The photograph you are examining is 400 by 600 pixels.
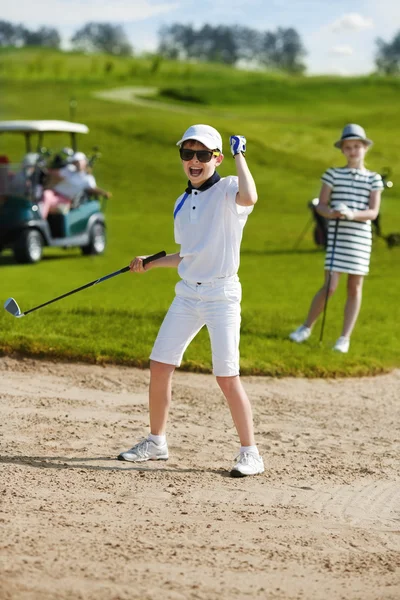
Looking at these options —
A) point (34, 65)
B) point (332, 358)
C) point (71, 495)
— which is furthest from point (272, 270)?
point (34, 65)

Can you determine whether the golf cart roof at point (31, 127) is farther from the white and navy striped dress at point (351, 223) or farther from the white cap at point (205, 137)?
the white cap at point (205, 137)

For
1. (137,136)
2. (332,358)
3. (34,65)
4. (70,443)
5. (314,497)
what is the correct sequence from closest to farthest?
(314,497) < (70,443) < (332,358) < (137,136) < (34,65)

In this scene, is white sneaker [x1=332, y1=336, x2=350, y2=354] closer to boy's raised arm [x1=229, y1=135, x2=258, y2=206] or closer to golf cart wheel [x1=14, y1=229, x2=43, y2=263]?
boy's raised arm [x1=229, y1=135, x2=258, y2=206]

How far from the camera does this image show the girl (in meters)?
9.95

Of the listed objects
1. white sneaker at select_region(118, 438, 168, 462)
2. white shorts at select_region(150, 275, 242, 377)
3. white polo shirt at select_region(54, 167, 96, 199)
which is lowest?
white sneaker at select_region(118, 438, 168, 462)

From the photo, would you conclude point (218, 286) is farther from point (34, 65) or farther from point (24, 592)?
point (34, 65)

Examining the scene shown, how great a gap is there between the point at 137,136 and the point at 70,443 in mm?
34069

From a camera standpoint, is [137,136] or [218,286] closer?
[218,286]

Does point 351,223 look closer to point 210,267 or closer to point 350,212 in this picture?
point 350,212

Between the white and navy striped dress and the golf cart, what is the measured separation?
8273 mm

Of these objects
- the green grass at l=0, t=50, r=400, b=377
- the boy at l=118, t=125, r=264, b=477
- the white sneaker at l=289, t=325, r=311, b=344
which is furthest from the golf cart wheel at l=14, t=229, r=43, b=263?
the boy at l=118, t=125, r=264, b=477

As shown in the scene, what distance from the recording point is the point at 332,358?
9.88m

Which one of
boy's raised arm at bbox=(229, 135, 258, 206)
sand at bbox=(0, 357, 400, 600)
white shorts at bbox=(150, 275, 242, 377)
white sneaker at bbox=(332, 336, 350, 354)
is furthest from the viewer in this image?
white sneaker at bbox=(332, 336, 350, 354)

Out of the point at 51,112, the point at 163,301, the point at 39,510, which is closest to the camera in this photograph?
the point at 39,510
